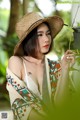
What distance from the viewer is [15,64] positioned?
1.30 meters

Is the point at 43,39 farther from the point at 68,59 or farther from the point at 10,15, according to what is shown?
the point at 10,15

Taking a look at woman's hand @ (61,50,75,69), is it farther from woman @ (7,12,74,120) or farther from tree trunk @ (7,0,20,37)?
tree trunk @ (7,0,20,37)

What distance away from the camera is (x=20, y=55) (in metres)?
1.39

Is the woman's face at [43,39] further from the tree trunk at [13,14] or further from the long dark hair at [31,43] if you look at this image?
the tree trunk at [13,14]

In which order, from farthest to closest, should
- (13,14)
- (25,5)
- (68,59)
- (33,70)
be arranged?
(13,14), (25,5), (33,70), (68,59)

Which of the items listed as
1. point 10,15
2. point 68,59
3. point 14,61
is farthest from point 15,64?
point 10,15

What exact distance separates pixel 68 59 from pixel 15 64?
222mm

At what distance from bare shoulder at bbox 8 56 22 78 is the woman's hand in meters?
0.18

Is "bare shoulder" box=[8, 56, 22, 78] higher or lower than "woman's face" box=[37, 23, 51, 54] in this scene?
lower

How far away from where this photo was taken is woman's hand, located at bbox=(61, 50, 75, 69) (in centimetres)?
126

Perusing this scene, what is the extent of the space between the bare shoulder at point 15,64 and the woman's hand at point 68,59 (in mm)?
182

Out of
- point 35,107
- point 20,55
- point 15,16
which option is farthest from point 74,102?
point 15,16

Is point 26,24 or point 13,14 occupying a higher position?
point 13,14

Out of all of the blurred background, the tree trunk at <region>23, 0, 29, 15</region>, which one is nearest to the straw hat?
the blurred background
